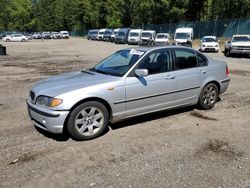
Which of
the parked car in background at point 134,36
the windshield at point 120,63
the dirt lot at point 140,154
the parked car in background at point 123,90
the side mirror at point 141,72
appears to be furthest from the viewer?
the parked car in background at point 134,36

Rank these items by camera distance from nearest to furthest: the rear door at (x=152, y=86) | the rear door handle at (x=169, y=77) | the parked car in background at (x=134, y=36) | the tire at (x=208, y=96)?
the rear door at (x=152, y=86) < the rear door handle at (x=169, y=77) < the tire at (x=208, y=96) < the parked car in background at (x=134, y=36)

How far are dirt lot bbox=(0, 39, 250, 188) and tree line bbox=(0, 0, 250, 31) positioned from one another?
41358mm

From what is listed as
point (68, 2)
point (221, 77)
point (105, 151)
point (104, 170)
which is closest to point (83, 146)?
point (105, 151)

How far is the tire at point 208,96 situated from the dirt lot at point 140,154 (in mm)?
230

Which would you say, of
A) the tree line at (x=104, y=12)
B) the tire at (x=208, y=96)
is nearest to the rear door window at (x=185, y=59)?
the tire at (x=208, y=96)

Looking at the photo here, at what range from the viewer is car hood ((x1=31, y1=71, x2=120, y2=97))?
5.17 meters

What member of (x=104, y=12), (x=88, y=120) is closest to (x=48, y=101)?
(x=88, y=120)

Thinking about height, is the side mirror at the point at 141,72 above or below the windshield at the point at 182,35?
below

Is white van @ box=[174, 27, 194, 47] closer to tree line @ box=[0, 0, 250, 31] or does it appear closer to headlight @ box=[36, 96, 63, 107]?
tree line @ box=[0, 0, 250, 31]

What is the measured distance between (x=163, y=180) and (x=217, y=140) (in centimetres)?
179

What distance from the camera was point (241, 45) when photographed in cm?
2255

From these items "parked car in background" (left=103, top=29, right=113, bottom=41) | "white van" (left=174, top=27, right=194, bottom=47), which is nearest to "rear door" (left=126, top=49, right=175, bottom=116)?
"white van" (left=174, top=27, right=194, bottom=47)

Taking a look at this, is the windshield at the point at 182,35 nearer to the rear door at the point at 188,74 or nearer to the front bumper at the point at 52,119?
the rear door at the point at 188,74

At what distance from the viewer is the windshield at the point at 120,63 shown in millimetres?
5879
